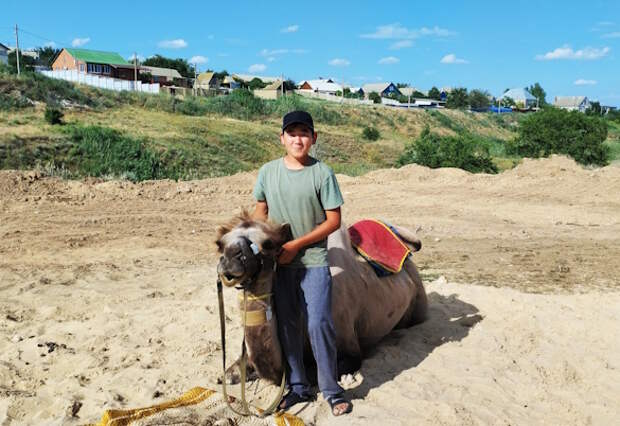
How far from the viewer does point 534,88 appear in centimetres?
12019

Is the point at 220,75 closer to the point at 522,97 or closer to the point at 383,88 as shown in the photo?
the point at 383,88

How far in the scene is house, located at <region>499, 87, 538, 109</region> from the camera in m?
111

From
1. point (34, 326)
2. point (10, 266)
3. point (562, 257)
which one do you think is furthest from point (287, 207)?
point (562, 257)

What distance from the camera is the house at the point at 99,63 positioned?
60.1 metres

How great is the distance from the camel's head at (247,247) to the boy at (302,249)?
0.09m

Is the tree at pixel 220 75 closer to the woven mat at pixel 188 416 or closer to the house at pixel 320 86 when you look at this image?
the house at pixel 320 86

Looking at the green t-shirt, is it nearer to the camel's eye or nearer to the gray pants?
the gray pants

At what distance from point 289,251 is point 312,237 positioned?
6.4 inches

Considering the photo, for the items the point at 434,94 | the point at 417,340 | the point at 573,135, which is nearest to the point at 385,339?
the point at 417,340

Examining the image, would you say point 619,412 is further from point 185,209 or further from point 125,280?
point 185,209

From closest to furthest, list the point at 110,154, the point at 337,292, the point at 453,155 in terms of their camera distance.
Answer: the point at 337,292
the point at 453,155
the point at 110,154

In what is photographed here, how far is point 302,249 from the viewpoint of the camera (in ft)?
11.9

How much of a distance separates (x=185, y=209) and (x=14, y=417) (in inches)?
381

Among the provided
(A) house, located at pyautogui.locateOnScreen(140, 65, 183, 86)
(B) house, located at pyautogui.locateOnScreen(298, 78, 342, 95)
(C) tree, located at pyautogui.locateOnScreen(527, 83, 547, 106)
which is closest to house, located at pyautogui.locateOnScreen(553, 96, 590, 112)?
(C) tree, located at pyautogui.locateOnScreen(527, 83, 547, 106)
